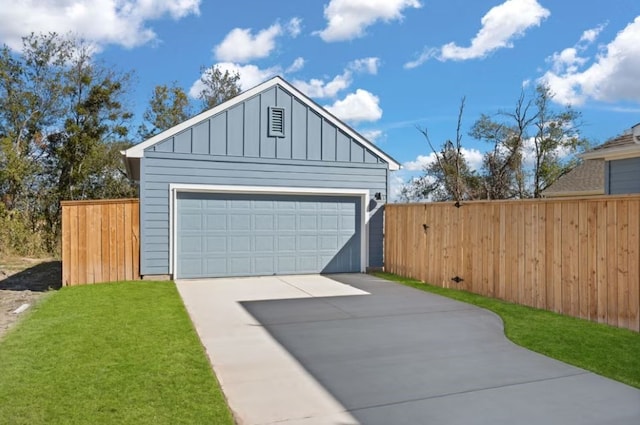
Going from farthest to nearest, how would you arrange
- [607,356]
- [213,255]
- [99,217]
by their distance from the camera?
[213,255] < [99,217] < [607,356]

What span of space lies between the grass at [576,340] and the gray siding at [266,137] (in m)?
5.44

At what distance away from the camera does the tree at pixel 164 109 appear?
77.5 ft

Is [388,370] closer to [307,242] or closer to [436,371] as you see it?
[436,371]

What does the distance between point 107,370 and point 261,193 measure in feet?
22.7

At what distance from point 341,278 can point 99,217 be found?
17.1 feet

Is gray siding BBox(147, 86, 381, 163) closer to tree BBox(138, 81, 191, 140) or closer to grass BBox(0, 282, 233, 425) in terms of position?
grass BBox(0, 282, 233, 425)

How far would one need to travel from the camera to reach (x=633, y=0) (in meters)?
15.4

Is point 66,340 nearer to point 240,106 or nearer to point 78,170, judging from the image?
point 240,106

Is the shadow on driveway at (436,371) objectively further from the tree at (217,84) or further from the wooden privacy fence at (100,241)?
the tree at (217,84)

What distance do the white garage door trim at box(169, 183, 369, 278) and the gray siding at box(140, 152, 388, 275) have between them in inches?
3.3

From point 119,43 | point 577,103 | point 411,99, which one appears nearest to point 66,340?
point 119,43

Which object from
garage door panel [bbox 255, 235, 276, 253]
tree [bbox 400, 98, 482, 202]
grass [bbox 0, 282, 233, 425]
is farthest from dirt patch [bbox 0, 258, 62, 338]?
tree [bbox 400, 98, 482, 202]

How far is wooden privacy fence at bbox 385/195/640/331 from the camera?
237 inches

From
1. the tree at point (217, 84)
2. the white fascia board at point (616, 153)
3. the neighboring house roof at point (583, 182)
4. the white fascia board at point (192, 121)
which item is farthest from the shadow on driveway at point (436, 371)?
the tree at point (217, 84)
